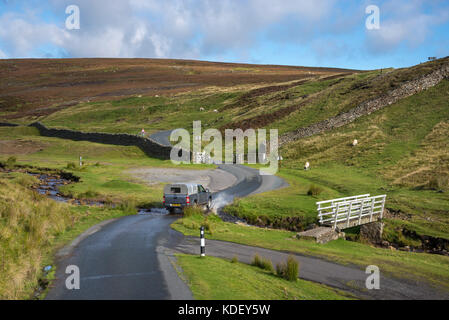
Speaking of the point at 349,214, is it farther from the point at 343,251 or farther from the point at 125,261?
the point at 125,261

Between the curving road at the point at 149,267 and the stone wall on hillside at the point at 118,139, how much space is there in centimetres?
4194

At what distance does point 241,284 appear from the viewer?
12.0 meters

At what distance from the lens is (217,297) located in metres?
10.5

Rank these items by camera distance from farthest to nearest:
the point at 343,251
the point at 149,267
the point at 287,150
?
the point at 287,150, the point at 343,251, the point at 149,267

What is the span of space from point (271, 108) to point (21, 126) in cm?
5614

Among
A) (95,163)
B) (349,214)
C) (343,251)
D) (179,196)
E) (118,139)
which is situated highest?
(118,139)

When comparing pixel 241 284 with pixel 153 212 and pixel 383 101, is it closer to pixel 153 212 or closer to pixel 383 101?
pixel 153 212

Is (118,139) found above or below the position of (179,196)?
above

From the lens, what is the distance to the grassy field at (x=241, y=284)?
36.2 ft

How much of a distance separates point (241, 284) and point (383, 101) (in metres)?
59.8

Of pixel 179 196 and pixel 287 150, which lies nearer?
pixel 179 196

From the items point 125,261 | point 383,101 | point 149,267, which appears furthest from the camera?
point 383,101

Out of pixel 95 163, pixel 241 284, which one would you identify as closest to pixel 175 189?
pixel 241 284
